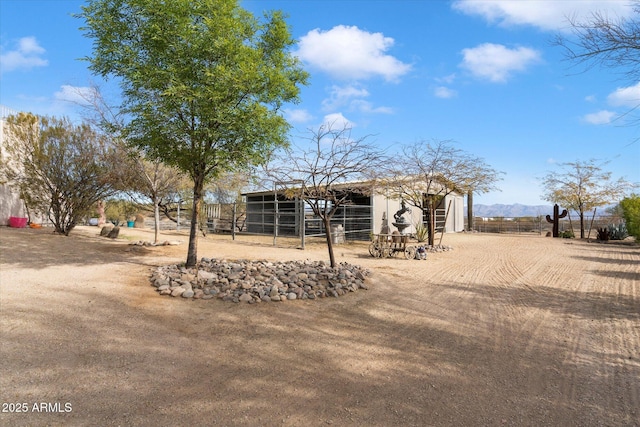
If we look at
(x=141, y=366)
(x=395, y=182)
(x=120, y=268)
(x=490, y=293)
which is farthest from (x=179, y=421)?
(x=395, y=182)

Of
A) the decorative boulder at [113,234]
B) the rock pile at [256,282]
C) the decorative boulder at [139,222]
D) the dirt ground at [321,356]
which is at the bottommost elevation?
the dirt ground at [321,356]

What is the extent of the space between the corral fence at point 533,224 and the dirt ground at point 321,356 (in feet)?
66.0

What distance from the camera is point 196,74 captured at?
696cm

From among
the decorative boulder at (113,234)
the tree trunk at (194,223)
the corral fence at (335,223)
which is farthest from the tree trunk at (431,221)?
the decorative boulder at (113,234)

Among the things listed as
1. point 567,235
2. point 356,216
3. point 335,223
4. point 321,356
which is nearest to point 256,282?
point 321,356

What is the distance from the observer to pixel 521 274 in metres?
8.66

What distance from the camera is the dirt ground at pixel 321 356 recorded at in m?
2.80

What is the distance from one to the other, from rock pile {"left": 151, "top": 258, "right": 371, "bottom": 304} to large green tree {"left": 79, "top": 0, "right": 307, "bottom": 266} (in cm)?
231

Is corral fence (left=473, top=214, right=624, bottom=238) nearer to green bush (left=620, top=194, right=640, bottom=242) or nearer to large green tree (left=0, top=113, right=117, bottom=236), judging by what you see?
green bush (left=620, top=194, right=640, bottom=242)

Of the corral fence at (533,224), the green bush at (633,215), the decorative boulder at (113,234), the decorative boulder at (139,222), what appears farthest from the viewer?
the decorative boulder at (139,222)

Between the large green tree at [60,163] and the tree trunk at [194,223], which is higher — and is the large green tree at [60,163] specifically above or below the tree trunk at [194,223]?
above

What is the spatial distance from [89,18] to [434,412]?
27.9 feet

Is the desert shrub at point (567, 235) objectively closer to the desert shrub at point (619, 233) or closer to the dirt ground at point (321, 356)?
the desert shrub at point (619, 233)

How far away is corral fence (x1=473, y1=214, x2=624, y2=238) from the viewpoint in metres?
24.0
